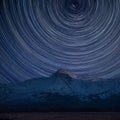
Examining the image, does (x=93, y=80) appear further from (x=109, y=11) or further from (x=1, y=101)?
(x=1, y=101)

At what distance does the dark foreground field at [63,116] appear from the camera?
1846 millimetres

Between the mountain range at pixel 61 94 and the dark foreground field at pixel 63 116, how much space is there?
0.08 feet

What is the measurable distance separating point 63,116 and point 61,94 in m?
0.12

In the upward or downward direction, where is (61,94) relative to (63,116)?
upward

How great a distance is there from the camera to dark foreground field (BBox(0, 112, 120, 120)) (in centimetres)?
185

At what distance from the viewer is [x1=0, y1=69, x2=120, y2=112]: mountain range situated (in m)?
1.86

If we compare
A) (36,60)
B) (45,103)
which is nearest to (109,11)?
(36,60)

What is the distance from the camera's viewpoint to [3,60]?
6.29 feet

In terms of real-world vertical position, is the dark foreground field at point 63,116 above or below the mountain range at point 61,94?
below

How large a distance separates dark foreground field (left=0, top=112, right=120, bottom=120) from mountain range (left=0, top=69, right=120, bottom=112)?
0.08 ft

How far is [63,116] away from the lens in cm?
186

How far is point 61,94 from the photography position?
1.87 metres

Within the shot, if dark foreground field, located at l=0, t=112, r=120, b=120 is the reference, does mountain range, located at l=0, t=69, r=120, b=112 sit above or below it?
above

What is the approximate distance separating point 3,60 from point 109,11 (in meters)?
0.65
